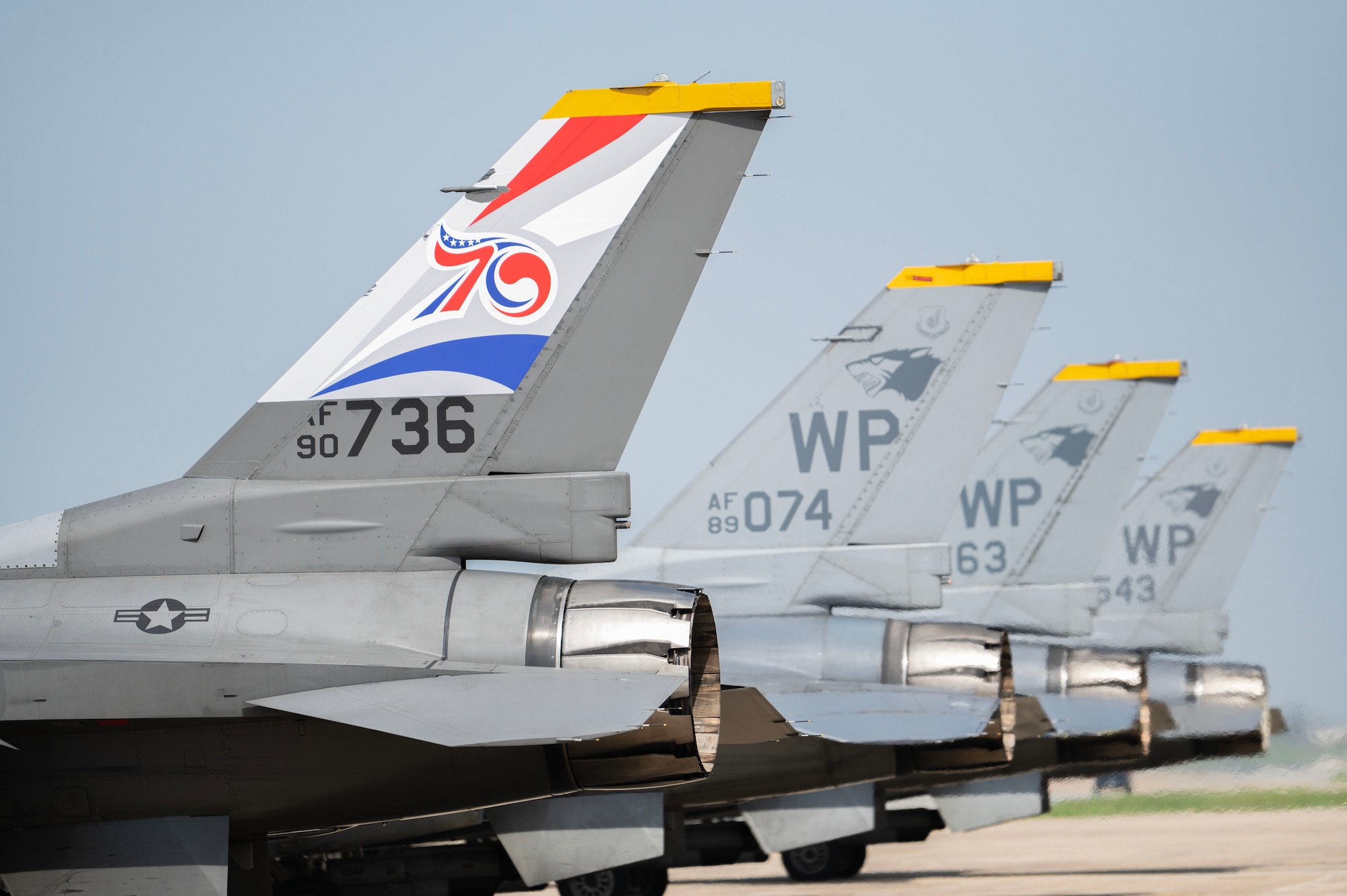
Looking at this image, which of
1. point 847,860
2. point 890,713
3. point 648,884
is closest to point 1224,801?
point 847,860

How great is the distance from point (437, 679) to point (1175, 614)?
632 inches

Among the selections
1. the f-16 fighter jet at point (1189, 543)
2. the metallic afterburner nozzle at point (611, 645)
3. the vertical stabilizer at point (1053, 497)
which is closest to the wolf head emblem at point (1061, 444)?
the vertical stabilizer at point (1053, 497)

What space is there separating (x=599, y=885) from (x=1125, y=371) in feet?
27.9

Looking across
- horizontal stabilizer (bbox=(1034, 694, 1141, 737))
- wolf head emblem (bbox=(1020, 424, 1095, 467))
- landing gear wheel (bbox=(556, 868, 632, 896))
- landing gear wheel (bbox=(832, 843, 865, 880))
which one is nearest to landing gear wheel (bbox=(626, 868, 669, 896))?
landing gear wheel (bbox=(556, 868, 632, 896))

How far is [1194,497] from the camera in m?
19.9

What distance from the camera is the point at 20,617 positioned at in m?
5.75

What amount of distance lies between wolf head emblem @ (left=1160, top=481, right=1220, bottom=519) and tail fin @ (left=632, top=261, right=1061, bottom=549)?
30.4ft

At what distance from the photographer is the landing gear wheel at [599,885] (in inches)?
473

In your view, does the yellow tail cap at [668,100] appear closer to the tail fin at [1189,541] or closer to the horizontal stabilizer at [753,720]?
the horizontal stabilizer at [753,720]

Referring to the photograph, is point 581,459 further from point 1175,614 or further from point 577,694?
point 1175,614

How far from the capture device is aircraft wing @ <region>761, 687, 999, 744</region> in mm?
8852

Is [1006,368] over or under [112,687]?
over

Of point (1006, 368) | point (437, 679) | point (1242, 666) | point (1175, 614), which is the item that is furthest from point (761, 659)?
point (1175, 614)

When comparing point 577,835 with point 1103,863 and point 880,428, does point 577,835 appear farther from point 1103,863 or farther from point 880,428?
point 1103,863
